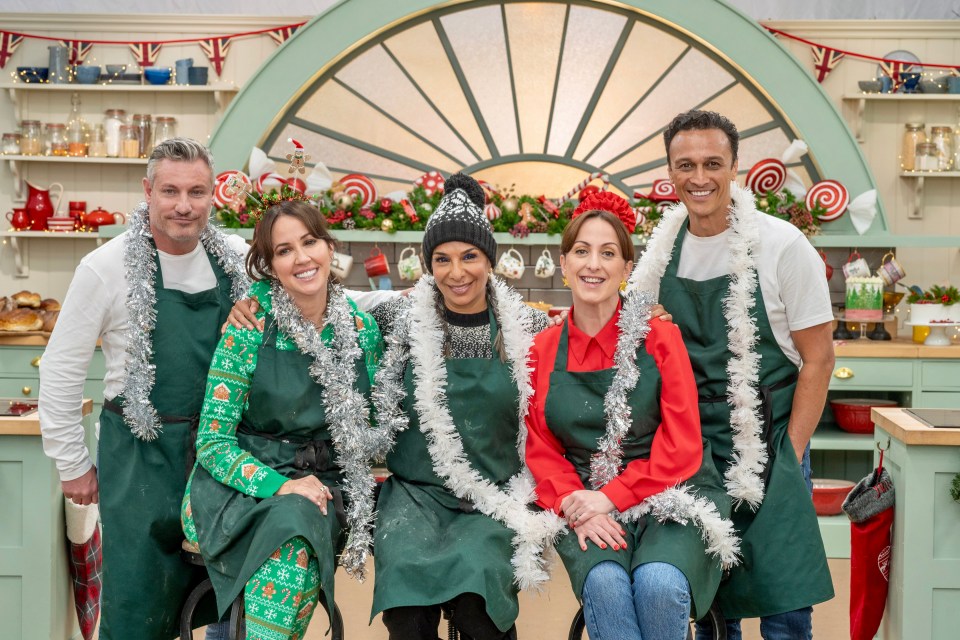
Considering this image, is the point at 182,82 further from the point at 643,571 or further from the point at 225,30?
the point at 643,571

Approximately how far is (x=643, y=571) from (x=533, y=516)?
302 millimetres

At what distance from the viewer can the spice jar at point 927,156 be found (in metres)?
5.89

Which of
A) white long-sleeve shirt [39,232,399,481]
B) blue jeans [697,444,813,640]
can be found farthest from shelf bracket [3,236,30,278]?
blue jeans [697,444,813,640]

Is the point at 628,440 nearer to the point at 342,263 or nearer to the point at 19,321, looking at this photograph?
the point at 342,263

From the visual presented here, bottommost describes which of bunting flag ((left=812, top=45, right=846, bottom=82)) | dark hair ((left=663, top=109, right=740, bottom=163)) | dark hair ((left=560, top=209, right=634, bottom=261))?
dark hair ((left=560, top=209, right=634, bottom=261))

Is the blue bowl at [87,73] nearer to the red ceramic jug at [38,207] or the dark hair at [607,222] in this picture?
the red ceramic jug at [38,207]

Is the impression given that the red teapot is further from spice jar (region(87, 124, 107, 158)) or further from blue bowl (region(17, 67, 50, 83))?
blue bowl (region(17, 67, 50, 83))

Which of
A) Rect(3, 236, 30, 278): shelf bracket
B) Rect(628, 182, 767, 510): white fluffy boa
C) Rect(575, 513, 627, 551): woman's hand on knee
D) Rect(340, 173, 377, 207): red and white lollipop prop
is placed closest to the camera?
Rect(575, 513, 627, 551): woman's hand on knee

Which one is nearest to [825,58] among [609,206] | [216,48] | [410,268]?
[410,268]

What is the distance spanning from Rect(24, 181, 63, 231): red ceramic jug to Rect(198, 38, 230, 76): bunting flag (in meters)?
1.21

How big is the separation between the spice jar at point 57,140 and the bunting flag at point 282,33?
4.52 feet

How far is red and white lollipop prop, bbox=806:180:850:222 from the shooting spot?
537 cm

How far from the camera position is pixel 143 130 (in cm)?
607

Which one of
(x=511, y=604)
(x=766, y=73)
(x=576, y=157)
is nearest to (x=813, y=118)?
(x=766, y=73)
